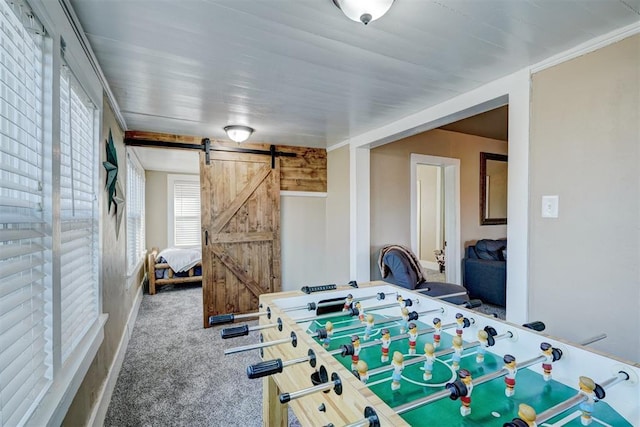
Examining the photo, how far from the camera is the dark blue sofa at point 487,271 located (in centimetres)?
383

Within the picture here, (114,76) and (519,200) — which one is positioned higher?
(114,76)

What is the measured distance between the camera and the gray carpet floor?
1.95 meters

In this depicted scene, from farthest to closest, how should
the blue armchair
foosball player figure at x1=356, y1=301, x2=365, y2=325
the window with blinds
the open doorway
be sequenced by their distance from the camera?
1. the open doorway
2. the window with blinds
3. the blue armchair
4. foosball player figure at x1=356, y1=301, x2=365, y2=325

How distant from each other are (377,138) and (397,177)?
846mm

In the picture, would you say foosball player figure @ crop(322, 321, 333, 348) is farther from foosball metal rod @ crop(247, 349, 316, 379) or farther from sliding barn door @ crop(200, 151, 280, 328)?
sliding barn door @ crop(200, 151, 280, 328)

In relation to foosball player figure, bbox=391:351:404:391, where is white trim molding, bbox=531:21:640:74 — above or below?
above

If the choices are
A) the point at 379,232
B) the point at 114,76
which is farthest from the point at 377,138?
the point at 114,76

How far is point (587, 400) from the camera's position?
0.83m

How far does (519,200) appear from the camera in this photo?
1.92 metres

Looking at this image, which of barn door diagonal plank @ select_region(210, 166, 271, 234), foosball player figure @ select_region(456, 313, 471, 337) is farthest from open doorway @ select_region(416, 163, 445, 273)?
foosball player figure @ select_region(456, 313, 471, 337)

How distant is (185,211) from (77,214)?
483cm

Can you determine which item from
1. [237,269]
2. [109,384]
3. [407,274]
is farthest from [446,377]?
[237,269]

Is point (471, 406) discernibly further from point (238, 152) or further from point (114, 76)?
point (238, 152)

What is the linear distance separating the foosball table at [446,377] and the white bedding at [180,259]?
400 cm
